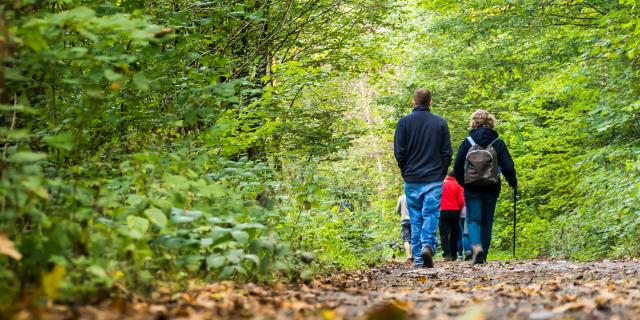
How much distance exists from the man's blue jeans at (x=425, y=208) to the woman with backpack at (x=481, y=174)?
0.58 m

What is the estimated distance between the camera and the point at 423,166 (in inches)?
376

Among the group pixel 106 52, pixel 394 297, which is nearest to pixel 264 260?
pixel 394 297

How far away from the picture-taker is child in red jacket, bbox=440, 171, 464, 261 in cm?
1345

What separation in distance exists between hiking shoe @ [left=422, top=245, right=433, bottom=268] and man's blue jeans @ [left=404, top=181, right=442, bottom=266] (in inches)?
6.4

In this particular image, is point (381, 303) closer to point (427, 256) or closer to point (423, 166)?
point (427, 256)

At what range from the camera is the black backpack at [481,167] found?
9.73 m

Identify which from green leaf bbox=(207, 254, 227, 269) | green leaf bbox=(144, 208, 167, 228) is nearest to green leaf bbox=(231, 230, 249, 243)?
green leaf bbox=(207, 254, 227, 269)

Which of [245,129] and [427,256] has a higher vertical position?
[245,129]

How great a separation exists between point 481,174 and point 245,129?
10.4ft

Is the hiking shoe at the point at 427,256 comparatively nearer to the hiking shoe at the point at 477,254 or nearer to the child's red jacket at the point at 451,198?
the hiking shoe at the point at 477,254

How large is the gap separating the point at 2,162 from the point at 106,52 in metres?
2.59

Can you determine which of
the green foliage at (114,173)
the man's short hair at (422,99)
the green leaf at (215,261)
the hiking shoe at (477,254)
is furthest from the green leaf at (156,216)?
the hiking shoe at (477,254)

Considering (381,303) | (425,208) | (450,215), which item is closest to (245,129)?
(425,208)

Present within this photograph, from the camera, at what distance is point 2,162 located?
419cm
